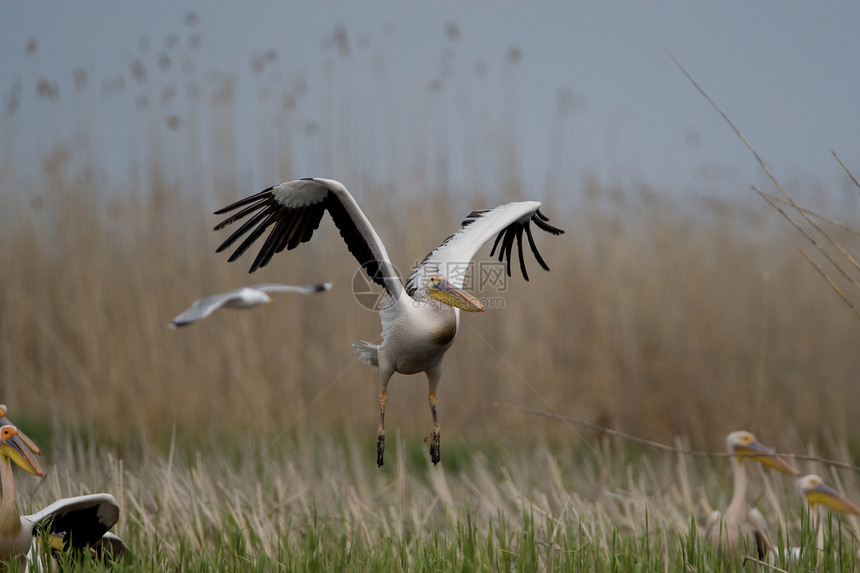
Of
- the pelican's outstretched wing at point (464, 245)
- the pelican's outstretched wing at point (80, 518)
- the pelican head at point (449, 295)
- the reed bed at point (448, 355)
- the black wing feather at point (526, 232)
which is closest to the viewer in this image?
the pelican head at point (449, 295)

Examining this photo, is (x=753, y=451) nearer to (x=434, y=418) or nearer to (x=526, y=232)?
(x=526, y=232)

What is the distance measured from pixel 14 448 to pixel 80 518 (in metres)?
0.40

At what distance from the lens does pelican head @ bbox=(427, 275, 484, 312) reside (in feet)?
4.54

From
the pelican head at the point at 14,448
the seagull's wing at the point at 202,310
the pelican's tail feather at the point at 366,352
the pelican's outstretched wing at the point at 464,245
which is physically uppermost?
the pelican's outstretched wing at the point at 464,245

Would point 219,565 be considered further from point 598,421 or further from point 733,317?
point 733,317

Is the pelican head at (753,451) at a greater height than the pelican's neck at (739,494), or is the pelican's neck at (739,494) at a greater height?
the pelican head at (753,451)

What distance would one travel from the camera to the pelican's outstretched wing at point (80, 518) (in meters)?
2.33

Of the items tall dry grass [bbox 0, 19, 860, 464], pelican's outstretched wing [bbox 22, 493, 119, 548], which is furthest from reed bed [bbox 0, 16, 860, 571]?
pelican's outstretched wing [bbox 22, 493, 119, 548]

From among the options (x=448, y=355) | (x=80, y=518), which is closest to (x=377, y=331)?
(x=448, y=355)

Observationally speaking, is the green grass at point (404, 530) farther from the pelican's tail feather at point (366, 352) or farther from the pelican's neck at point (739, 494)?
the pelican's tail feather at point (366, 352)

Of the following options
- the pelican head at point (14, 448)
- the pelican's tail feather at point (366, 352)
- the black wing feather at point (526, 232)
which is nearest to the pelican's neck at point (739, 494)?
the black wing feather at point (526, 232)

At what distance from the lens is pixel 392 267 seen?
156cm

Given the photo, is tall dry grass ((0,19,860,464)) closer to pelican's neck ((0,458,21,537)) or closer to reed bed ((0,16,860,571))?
reed bed ((0,16,860,571))

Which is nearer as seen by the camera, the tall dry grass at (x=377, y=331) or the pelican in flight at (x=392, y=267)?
the pelican in flight at (x=392, y=267)
